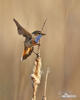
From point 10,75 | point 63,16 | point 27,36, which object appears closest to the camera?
point 27,36

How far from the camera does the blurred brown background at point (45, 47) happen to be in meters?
1.43

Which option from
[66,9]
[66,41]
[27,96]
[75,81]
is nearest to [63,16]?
[66,9]

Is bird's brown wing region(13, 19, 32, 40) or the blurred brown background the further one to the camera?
the blurred brown background

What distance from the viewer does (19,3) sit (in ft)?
4.82

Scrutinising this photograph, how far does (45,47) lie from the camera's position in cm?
149

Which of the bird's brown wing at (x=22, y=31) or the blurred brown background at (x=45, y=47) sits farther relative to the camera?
the blurred brown background at (x=45, y=47)

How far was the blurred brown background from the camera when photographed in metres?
1.43

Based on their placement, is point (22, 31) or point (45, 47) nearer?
point (22, 31)

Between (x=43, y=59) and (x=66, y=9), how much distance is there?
354 millimetres

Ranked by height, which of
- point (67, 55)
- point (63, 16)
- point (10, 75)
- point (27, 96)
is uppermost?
point (63, 16)

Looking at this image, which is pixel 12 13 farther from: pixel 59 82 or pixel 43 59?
pixel 59 82

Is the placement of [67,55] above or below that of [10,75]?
above

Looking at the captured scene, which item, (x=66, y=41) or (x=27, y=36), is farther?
(x=66, y=41)

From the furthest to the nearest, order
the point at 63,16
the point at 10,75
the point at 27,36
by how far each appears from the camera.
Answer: the point at 63,16 → the point at 10,75 → the point at 27,36
